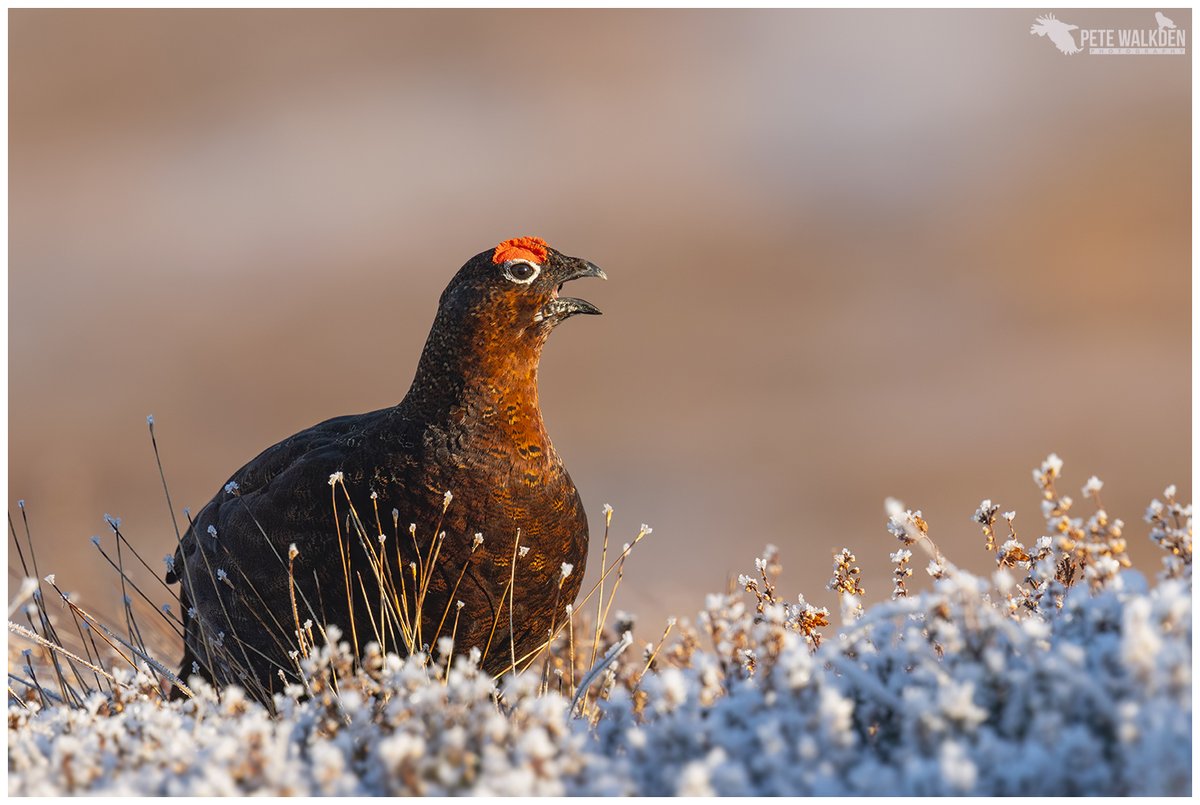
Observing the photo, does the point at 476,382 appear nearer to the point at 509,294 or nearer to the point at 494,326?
the point at 494,326

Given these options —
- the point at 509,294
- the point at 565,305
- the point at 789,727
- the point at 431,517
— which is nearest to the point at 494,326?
the point at 509,294

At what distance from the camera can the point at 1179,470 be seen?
44.9ft

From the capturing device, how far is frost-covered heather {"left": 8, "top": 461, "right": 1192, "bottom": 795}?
2439mm

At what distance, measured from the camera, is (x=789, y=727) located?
105 inches

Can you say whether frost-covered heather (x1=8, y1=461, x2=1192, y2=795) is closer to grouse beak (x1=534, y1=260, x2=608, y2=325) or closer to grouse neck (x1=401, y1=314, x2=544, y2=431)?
grouse neck (x1=401, y1=314, x2=544, y2=431)

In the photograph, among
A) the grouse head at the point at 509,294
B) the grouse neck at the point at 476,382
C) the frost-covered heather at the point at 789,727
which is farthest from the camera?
the grouse head at the point at 509,294

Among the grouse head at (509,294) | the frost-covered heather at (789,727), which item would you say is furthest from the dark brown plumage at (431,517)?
the frost-covered heather at (789,727)

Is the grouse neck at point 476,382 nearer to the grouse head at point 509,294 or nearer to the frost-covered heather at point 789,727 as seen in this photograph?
the grouse head at point 509,294

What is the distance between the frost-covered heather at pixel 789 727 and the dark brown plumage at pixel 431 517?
0.95m

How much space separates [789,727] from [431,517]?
1884mm

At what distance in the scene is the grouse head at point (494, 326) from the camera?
15.0ft

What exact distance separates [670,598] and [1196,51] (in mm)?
4925

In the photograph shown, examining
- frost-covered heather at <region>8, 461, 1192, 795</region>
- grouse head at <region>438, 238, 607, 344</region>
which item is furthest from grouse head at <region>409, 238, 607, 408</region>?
frost-covered heather at <region>8, 461, 1192, 795</region>

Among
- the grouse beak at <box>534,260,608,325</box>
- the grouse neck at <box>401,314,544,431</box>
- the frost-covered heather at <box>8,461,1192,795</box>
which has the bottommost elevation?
the frost-covered heather at <box>8,461,1192,795</box>
